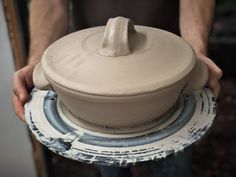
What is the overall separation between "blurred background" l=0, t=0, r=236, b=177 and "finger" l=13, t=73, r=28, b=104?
438 mm

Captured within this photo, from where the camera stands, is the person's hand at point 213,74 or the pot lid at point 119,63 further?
the person's hand at point 213,74

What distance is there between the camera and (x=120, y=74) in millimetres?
845

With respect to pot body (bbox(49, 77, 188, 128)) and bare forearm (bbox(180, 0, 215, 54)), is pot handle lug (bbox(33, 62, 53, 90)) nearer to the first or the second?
pot body (bbox(49, 77, 188, 128))

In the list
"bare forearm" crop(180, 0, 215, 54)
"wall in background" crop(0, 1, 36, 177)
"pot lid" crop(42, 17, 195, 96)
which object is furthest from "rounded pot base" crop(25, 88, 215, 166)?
"wall in background" crop(0, 1, 36, 177)

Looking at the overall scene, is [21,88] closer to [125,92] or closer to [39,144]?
[125,92]

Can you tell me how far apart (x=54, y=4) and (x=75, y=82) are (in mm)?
614

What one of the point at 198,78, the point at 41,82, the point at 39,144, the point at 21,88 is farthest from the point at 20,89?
the point at 39,144

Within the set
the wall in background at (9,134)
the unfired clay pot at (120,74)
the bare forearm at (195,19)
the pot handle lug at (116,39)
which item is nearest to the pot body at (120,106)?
the unfired clay pot at (120,74)

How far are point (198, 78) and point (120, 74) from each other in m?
0.22

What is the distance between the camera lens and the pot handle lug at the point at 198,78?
3.17 feet

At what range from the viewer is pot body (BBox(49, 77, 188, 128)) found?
0.85 meters

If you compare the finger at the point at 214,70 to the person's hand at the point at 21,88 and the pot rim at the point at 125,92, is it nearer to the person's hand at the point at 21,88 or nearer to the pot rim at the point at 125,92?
the pot rim at the point at 125,92

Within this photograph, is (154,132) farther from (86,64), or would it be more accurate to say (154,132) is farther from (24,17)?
(24,17)

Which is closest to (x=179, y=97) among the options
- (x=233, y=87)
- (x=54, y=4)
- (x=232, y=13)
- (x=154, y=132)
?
(x=154, y=132)
